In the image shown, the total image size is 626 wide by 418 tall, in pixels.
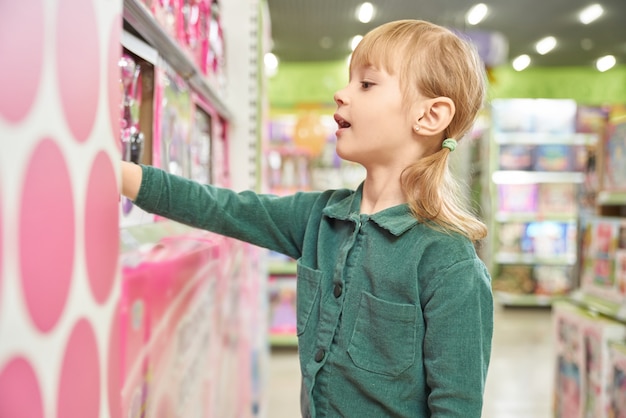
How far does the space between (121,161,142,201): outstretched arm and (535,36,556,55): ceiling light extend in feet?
22.9

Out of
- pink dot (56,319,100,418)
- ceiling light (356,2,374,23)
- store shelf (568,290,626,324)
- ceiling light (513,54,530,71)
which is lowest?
store shelf (568,290,626,324)

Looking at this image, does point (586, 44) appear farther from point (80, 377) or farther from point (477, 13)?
point (80, 377)

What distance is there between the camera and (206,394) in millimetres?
1239

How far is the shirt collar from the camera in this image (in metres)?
0.89

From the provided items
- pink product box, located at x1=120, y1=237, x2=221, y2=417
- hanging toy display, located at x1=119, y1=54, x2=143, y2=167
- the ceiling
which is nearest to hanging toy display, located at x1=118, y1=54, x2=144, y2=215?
hanging toy display, located at x1=119, y1=54, x2=143, y2=167

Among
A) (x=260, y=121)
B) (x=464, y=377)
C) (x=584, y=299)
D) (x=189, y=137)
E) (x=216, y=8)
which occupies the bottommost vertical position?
Answer: (x=584, y=299)

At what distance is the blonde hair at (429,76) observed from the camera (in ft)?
3.01

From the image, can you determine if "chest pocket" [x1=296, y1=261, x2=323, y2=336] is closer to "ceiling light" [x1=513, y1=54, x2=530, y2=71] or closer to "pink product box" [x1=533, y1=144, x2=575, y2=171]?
"pink product box" [x1=533, y1=144, x2=575, y2=171]

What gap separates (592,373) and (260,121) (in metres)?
1.68

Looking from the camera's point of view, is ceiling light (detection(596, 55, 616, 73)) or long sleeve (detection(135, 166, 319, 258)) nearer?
long sleeve (detection(135, 166, 319, 258))

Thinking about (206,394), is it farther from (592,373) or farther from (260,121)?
(592,373)

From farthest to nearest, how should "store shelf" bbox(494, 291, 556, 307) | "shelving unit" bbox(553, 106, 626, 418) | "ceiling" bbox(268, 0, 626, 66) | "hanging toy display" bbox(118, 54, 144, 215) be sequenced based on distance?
1. "store shelf" bbox(494, 291, 556, 307)
2. "ceiling" bbox(268, 0, 626, 66)
3. "shelving unit" bbox(553, 106, 626, 418)
4. "hanging toy display" bbox(118, 54, 144, 215)

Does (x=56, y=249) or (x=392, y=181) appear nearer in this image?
(x=56, y=249)

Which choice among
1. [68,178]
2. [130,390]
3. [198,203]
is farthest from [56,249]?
[198,203]
